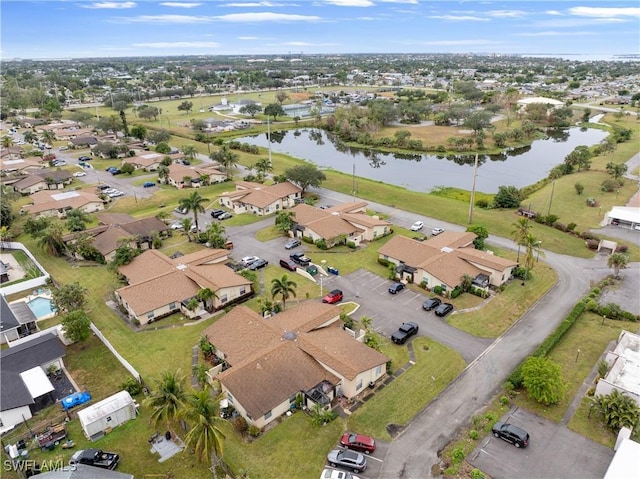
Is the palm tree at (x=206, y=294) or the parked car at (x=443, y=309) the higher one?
the palm tree at (x=206, y=294)

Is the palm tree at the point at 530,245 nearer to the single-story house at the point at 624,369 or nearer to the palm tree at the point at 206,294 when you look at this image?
the single-story house at the point at 624,369

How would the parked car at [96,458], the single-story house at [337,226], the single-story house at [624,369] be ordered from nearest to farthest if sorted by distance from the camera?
the parked car at [96,458] < the single-story house at [624,369] < the single-story house at [337,226]

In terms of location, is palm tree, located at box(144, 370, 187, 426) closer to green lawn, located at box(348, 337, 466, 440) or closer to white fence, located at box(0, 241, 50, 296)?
green lawn, located at box(348, 337, 466, 440)

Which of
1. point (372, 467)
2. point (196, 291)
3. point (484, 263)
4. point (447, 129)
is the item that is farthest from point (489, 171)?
point (372, 467)

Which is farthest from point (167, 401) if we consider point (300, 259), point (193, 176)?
point (193, 176)

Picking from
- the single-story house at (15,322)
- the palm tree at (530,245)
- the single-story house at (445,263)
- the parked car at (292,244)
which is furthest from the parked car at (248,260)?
the palm tree at (530,245)

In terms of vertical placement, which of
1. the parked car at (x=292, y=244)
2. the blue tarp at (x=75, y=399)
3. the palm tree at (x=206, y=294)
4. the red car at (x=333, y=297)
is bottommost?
the blue tarp at (x=75, y=399)
